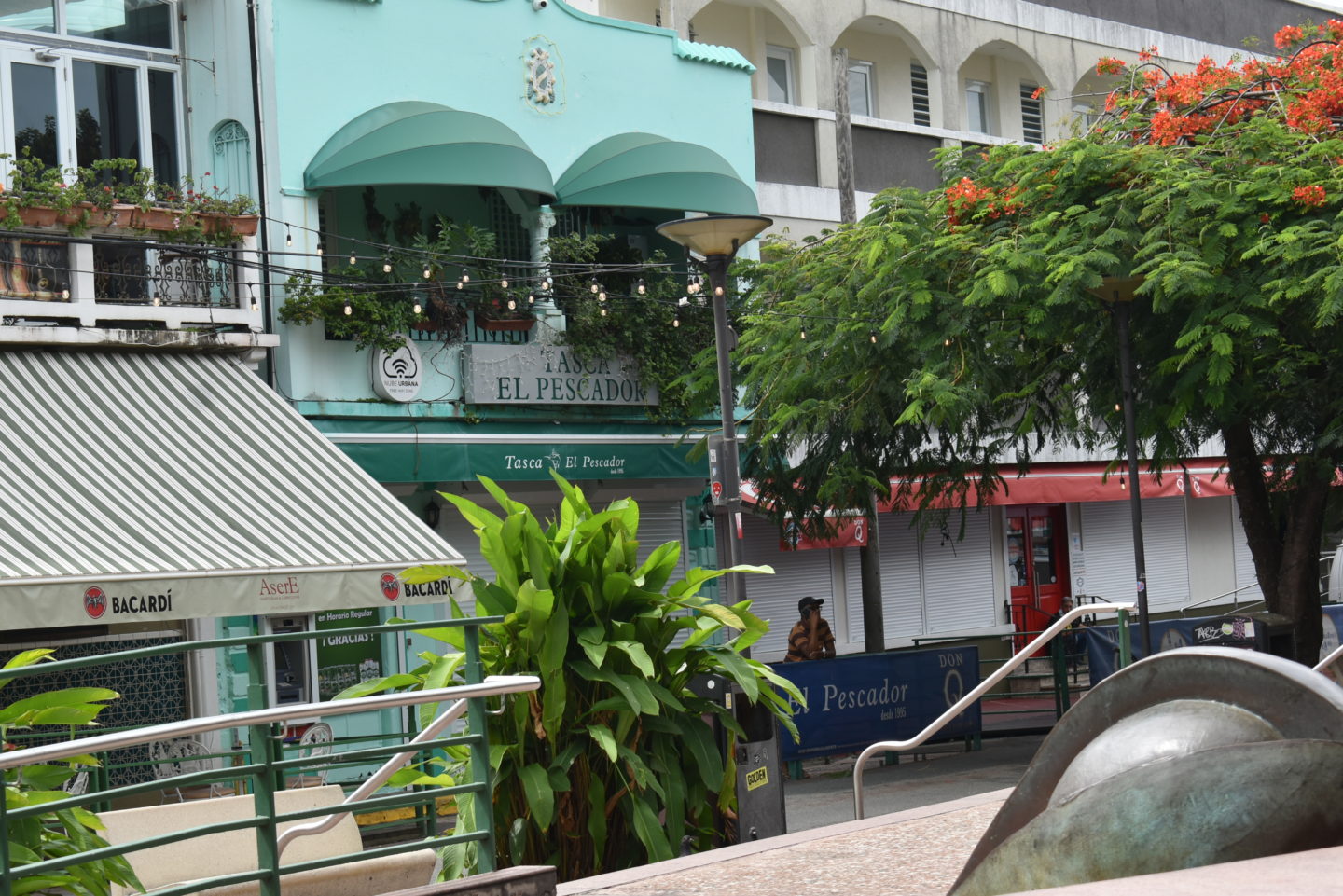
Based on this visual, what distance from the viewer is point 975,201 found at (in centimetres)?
1505

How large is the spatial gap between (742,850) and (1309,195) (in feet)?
23.7

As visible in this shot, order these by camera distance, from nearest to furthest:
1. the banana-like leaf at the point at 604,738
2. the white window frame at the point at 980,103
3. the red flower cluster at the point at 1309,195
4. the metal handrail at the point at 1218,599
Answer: the banana-like leaf at the point at 604,738, the red flower cluster at the point at 1309,195, the white window frame at the point at 980,103, the metal handrail at the point at 1218,599

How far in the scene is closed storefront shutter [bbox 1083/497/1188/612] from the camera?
94.7ft

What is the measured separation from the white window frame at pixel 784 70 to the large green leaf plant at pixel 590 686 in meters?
15.4

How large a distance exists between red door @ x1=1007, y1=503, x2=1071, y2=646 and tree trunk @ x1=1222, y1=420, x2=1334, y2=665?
10.6 m

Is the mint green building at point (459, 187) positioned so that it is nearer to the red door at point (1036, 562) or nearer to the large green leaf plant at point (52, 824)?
the red door at point (1036, 562)

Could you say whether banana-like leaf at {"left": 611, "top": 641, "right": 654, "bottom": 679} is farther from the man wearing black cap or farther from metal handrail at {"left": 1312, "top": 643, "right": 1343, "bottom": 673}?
the man wearing black cap

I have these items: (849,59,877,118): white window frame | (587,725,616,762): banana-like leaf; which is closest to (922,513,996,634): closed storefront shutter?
(849,59,877,118): white window frame

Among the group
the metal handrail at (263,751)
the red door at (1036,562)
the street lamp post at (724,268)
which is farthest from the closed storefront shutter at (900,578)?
the metal handrail at (263,751)

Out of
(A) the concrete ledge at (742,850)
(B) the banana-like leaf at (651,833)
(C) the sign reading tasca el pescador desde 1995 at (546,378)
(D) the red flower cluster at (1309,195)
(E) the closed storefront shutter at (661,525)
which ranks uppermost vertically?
(D) the red flower cluster at (1309,195)

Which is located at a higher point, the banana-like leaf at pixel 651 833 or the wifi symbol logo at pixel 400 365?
the wifi symbol logo at pixel 400 365

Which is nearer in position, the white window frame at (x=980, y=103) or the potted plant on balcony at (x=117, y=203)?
the potted plant on balcony at (x=117, y=203)

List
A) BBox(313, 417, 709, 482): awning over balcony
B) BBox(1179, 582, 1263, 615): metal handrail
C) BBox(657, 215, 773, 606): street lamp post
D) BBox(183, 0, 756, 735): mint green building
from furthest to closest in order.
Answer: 1. BBox(1179, 582, 1263, 615): metal handrail
2. BBox(313, 417, 709, 482): awning over balcony
3. BBox(183, 0, 756, 735): mint green building
4. BBox(657, 215, 773, 606): street lamp post

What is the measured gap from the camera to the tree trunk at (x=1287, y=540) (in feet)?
53.3
